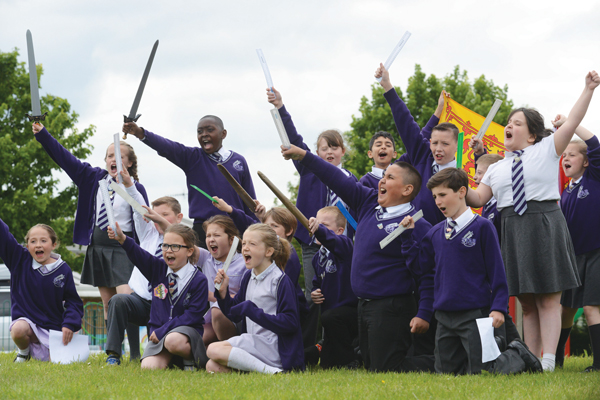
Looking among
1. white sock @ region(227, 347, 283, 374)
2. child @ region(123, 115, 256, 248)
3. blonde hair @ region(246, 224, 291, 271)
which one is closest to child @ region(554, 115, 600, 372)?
blonde hair @ region(246, 224, 291, 271)

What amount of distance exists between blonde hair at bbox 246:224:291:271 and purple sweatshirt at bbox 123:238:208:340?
741mm

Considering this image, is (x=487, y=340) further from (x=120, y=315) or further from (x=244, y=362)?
(x=120, y=315)

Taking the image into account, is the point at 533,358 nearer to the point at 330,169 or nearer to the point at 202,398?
the point at 330,169

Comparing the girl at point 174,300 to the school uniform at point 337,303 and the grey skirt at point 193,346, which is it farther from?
the school uniform at point 337,303

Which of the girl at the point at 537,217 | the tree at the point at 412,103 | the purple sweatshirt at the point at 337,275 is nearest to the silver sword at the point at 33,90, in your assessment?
the purple sweatshirt at the point at 337,275

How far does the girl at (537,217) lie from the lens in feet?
18.0

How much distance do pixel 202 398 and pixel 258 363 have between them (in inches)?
57.6

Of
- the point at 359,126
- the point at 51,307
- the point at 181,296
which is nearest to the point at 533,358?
the point at 181,296

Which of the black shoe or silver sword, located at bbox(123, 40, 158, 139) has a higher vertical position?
silver sword, located at bbox(123, 40, 158, 139)

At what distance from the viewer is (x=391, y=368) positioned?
18.3 feet

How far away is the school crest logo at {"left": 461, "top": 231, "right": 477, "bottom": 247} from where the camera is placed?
5.17 m

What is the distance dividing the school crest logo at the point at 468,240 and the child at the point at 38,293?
14.3 ft

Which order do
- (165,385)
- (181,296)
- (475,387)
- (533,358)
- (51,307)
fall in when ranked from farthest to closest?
(51,307)
(181,296)
(533,358)
(165,385)
(475,387)

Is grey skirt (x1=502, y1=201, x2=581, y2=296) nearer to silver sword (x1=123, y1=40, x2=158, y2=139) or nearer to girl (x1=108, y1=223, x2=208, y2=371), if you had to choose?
girl (x1=108, y1=223, x2=208, y2=371)
